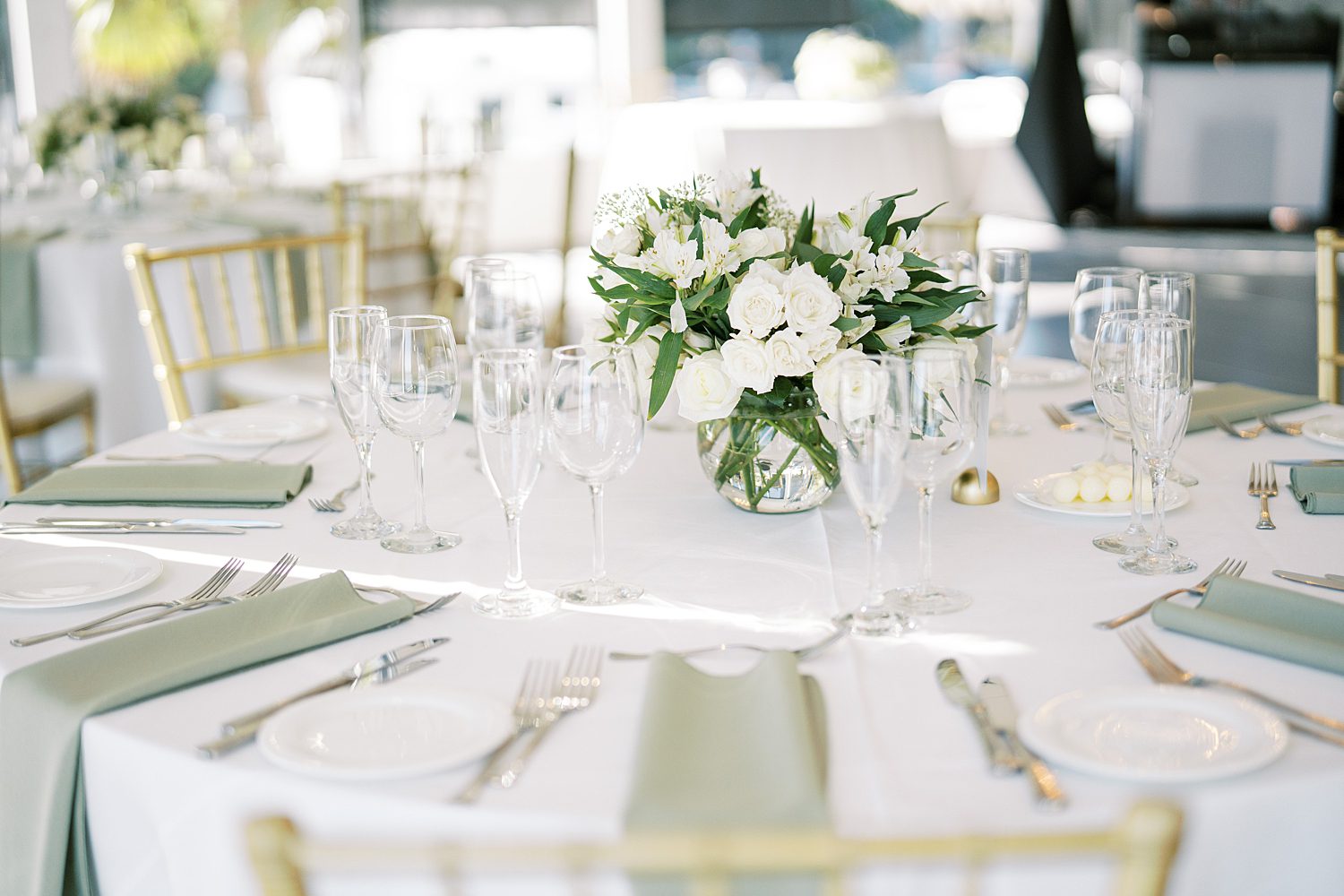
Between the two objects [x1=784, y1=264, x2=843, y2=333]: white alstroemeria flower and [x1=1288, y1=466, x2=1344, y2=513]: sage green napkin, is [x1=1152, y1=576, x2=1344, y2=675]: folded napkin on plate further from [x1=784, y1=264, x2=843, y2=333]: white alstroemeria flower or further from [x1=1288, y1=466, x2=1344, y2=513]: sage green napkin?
[x1=784, y1=264, x2=843, y2=333]: white alstroemeria flower

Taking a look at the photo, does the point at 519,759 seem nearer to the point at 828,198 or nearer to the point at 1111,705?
the point at 1111,705

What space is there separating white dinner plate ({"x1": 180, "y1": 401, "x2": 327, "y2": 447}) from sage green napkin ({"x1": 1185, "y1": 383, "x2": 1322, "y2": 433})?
121 cm

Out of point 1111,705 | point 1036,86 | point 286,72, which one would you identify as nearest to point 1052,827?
point 1111,705

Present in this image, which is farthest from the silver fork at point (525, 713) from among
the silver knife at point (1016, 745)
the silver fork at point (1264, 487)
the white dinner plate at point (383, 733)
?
the silver fork at point (1264, 487)

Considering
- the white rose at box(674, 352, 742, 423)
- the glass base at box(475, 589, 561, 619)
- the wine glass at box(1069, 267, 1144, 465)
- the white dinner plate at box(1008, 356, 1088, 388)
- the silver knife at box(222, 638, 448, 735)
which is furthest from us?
the white dinner plate at box(1008, 356, 1088, 388)

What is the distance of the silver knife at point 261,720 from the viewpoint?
0.96 metres

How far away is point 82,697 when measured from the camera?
1030mm

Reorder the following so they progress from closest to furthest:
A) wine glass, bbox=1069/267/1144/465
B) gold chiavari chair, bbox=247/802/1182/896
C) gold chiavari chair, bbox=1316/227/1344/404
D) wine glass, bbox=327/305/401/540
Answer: gold chiavari chair, bbox=247/802/1182/896, wine glass, bbox=327/305/401/540, wine glass, bbox=1069/267/1144/465, gold chiavari chair, bbox=1316/227/1344/404

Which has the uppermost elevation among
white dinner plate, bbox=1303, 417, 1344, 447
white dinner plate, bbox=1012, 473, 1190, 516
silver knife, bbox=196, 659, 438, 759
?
white dinner plate, bbox=1303, 417, 1344, 447

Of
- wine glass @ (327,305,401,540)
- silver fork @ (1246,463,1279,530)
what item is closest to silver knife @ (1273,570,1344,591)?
silver fork @ (1246,463,1279,530)

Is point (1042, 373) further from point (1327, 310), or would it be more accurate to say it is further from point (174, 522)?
point (174, 522)

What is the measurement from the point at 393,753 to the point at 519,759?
0.30 ft

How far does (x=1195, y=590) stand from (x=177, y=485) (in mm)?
1131

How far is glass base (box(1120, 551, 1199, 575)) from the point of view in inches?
51.4
